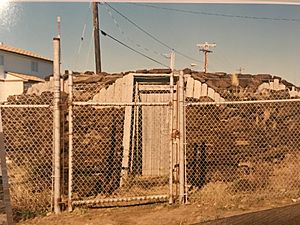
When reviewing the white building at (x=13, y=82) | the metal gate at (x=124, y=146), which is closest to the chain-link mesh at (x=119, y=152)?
the metal gate at (x=124, y=146)

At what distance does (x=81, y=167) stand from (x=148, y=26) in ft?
6.68

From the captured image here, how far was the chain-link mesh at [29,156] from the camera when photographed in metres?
3.37

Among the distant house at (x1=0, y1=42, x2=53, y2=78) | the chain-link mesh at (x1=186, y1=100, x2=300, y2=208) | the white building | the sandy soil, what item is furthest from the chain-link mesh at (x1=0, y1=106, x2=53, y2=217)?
the chain-link mesh at (x1=186, y1=100, x2=300, y2=208)

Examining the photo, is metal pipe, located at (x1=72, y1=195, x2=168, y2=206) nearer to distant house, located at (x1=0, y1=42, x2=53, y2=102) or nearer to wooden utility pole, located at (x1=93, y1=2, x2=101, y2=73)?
distant house, located at (x1=0, y1=42, x2=53, y2=102)

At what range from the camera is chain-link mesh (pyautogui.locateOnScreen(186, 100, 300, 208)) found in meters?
4.34

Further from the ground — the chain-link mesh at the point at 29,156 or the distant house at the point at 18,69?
the distant house at the point at 18,69

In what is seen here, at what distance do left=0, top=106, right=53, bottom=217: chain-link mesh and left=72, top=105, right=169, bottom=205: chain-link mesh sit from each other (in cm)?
29

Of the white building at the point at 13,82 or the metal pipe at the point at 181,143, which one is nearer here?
the white building at the point at 13,82

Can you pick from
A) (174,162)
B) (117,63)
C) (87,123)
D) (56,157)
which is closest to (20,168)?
(56,157)

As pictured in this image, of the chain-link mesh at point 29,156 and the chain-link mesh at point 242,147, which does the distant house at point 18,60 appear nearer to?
the chain-link mesh at point 29,156

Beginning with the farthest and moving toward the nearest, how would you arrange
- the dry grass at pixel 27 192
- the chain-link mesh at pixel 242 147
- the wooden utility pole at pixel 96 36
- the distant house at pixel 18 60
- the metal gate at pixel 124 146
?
the chain-link mesh at pixel 242 147
the metal gate at pixel 124 146
the dry grass at pixel 27 192
the wooden utility pole at pixel 96 36
the distant house at pixel 18 60

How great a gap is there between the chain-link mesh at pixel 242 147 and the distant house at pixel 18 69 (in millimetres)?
2231

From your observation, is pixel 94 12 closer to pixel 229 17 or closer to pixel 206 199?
pixel 229 17

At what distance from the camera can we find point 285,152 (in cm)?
471
